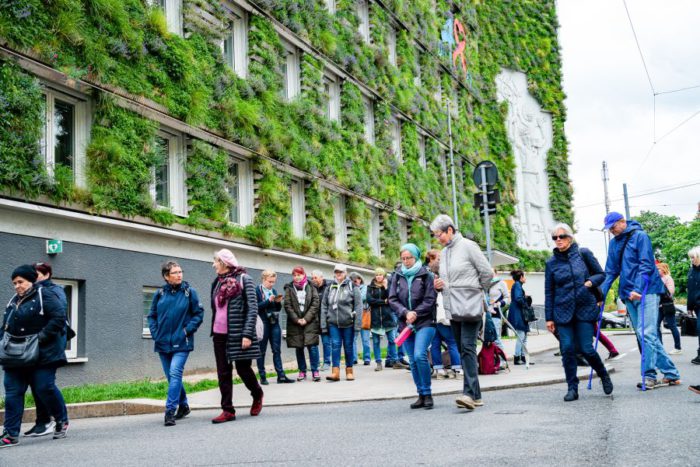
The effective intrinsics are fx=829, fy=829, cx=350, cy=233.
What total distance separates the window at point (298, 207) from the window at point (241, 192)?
2.83 m

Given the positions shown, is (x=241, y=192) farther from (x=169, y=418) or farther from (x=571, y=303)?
(x=571, y=303)

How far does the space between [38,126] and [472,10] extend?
36.4 m

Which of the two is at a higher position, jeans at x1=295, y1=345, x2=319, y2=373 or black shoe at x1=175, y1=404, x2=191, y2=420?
jeans at x1=295, y1=345, x2=319, y2=373

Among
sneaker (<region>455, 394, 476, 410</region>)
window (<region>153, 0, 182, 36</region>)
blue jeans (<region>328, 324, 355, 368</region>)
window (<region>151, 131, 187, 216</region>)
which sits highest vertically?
window (<region>153, 0, 182, 36</region>)

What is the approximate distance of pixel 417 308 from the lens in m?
9.30

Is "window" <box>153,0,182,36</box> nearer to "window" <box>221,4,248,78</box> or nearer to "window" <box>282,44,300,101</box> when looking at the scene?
"window" <box>221,4,248,78</box>

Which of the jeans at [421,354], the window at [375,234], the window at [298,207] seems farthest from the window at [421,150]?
the jeans at [421,354]

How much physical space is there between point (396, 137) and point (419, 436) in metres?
25.7

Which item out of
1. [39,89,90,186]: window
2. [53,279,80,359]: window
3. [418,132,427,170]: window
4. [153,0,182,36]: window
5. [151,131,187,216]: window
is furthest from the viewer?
[418,132,427,170]: window

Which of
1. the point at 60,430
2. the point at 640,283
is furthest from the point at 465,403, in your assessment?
the point at 60,430

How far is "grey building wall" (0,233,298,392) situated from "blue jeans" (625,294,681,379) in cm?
891

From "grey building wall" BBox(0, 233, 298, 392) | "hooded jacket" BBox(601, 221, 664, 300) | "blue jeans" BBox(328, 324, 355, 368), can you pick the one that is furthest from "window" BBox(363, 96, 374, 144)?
"hooded jacket" BBox(601, 221, 664, 300)

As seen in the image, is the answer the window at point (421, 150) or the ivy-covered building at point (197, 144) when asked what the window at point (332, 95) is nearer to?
the ivy-covered building at point (197, 144)

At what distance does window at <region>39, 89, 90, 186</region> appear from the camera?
46.8 feet
